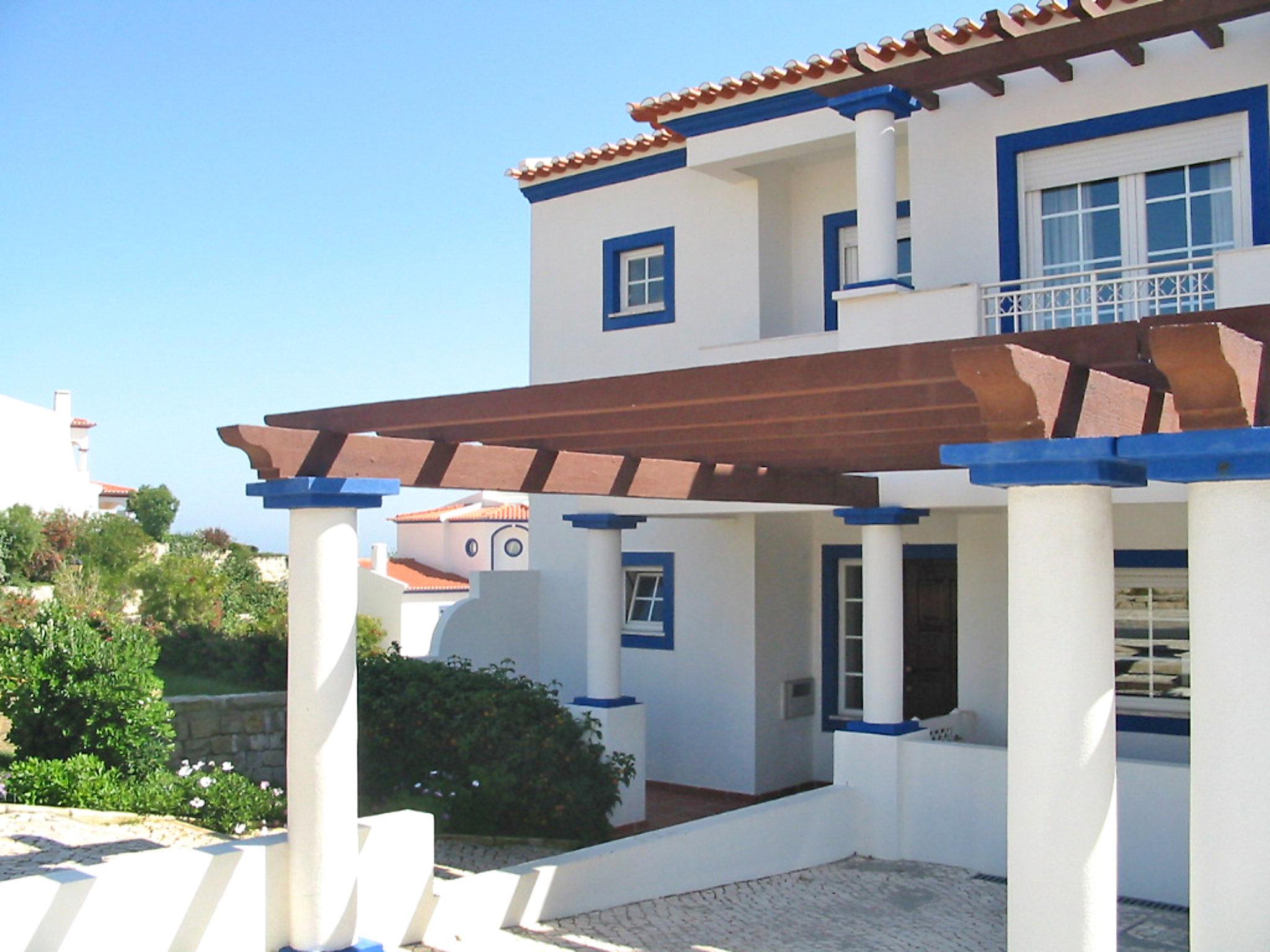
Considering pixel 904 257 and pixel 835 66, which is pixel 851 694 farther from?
pixel 835 66

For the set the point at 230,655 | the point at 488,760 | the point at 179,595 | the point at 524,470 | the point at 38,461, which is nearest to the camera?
the point at 524,470

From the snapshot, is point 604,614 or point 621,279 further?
point 621,279

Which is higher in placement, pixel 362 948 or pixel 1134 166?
pixel 1134 166

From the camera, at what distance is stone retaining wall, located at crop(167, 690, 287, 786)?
12211 millimetres

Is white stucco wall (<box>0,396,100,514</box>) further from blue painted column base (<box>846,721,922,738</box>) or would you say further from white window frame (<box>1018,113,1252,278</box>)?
white window frame (<box>1018,113,1252,278</box>)

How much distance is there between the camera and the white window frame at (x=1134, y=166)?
9570mm

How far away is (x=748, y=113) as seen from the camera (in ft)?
40.3

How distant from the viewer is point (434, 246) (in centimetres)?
1722

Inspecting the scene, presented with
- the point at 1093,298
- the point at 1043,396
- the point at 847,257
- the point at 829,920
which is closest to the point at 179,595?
the point at 847,257

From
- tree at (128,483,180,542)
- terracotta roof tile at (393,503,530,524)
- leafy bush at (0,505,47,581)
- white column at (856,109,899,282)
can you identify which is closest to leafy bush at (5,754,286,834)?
white column at (856,109,899,282)

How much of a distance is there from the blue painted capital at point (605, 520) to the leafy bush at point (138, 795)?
181 inches

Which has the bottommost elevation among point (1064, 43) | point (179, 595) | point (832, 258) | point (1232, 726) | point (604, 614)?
point (1232, 726)

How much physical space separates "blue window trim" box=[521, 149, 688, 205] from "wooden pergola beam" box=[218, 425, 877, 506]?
531 cm

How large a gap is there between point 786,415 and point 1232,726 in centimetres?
247
